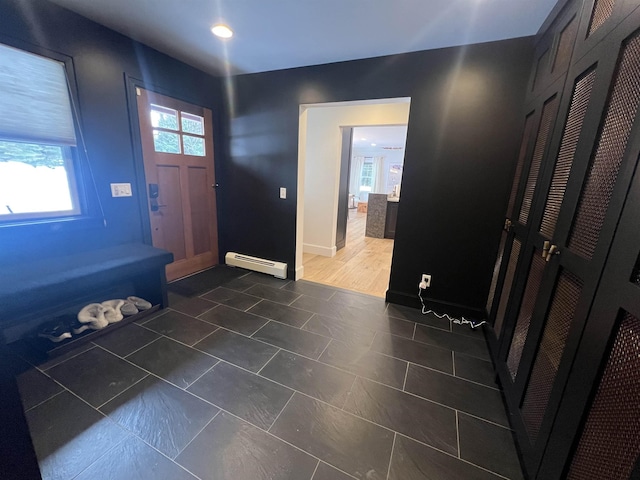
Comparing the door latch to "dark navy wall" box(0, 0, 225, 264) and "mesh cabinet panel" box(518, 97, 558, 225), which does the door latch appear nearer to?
"mesh cabinet panel" box(518, 97, 558, 225)

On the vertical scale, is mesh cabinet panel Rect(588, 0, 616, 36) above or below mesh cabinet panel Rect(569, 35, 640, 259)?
above

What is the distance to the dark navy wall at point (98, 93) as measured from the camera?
179 centimetres

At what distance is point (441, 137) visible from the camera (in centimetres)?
229

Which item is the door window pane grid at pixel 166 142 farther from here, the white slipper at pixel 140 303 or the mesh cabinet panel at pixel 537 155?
the mesh cabinet panel at pixel 537 155

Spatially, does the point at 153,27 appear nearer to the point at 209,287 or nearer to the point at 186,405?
the point at 209,287

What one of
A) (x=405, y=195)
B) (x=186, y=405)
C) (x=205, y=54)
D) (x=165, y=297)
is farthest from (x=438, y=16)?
(x=165, y=297)

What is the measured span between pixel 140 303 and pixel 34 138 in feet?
4.66

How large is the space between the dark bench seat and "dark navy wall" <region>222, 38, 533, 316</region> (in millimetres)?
1606

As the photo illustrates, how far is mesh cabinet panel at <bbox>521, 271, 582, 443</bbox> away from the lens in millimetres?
1000

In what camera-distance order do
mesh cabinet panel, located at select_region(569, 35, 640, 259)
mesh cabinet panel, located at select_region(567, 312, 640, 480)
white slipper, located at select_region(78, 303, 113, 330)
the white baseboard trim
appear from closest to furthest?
1. mesh cabinet panel, located at select_region(567, 312, 640, 480)
2. mesh cabinet panel, located at select_region(569, 35, 640, 259)
3. white slipper, located at select_region(78, 303, 113, 330)
4. the white baseboard trim

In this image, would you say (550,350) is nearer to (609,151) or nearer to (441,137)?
(609,151)

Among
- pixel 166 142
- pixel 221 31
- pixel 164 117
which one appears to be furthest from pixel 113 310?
pixel 221 31

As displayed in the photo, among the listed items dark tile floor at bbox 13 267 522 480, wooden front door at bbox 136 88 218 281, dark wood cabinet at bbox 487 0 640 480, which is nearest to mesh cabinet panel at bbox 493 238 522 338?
dark wood cabinet at bbox 487 0 640 480

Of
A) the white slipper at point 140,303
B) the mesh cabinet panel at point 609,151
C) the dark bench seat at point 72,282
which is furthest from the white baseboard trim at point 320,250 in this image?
the mesh cabinet panel at point 609,151
